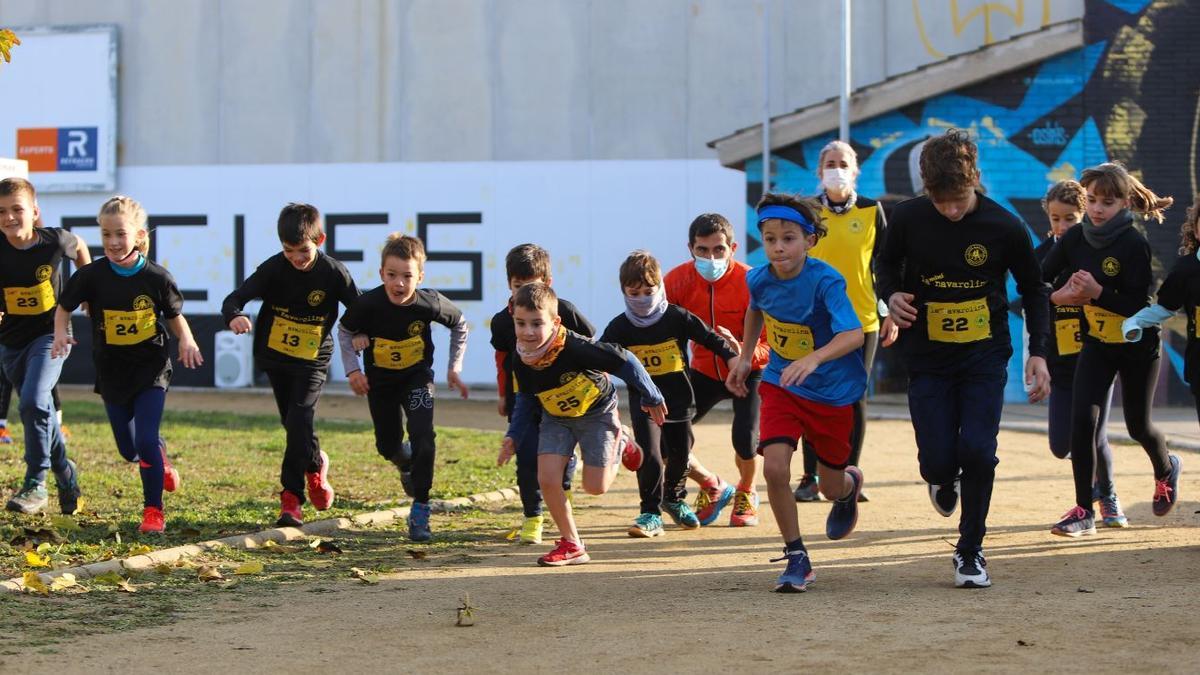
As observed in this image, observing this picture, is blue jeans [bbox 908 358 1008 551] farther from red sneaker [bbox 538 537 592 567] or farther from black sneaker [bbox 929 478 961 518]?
red sneaker [bbox 538 537 592 567]

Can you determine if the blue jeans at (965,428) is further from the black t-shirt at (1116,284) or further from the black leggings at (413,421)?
the black leggings at (413,421)

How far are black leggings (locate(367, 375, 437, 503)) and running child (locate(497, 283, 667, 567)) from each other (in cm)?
89

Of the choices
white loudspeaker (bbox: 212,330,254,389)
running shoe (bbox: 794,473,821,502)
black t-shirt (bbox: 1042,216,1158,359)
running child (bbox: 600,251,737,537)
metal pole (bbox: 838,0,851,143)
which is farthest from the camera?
white loudspeaker (bbox: 212,330,254,389)

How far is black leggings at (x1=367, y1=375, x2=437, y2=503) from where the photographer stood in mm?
8742

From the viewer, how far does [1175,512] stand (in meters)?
9.34

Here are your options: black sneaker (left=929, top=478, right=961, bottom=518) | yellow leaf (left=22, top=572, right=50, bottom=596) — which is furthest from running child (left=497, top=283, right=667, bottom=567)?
yellow leaf (left=22, top=572, right=50, bottom=596)

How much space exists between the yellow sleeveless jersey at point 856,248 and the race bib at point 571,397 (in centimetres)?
241

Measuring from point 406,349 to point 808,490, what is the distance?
2886 mm

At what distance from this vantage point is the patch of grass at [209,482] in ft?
27.1

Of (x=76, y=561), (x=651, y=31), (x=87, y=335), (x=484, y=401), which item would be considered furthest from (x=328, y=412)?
(x=76, y=561)

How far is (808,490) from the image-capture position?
1009 cm

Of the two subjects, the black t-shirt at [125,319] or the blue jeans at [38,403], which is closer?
the black t-shirt at [125,319]

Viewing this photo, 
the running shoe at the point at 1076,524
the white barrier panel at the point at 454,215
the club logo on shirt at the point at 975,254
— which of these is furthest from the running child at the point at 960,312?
the white barrier panel at the point at 454,215

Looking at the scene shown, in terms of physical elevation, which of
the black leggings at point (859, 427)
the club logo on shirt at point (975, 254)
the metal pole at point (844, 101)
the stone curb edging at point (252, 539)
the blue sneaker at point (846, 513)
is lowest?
the stone curb edging at point (252, 539)
